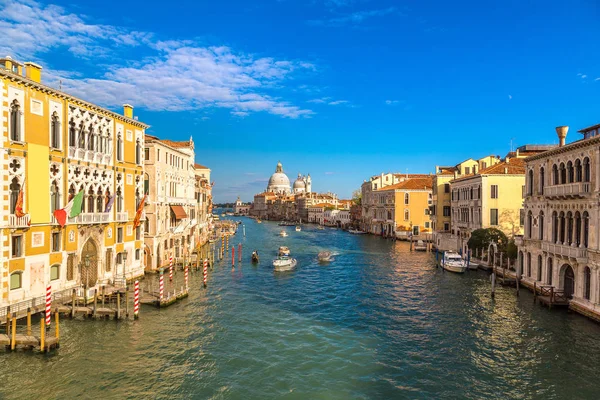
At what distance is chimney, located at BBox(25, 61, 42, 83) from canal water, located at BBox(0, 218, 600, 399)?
10.6m

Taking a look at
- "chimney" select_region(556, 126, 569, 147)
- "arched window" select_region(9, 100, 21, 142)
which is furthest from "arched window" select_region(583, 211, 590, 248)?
"arched window" select_region(9, 100, 21, 142)

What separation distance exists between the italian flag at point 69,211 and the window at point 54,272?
1.94 meters

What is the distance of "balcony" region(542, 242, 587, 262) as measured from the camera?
18578 mm

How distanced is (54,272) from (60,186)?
3900 mm

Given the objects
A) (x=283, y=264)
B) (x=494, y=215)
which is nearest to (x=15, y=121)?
(x=283, y=264)

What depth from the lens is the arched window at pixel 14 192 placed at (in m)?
16.9

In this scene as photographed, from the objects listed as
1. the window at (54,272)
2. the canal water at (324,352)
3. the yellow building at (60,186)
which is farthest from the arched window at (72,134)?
the canal water at (324,352)

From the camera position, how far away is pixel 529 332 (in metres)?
17.6

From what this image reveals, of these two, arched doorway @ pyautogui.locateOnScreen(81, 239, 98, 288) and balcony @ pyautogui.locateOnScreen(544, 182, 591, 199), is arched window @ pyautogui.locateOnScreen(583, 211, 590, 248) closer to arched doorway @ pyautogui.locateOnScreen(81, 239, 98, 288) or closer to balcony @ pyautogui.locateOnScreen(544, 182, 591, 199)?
balcony @ pyautogui.locateOnScreen(544, 182, 591, 199)

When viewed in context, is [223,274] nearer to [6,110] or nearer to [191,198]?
[191,198]

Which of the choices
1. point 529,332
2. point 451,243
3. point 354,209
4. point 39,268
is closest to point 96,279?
point 39,268

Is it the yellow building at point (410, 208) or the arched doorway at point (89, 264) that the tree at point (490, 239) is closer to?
the arched doorway at point (89, 264)

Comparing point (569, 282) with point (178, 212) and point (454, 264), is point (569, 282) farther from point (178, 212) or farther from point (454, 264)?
point (178, 212)

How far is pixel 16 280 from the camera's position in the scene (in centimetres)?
1705
